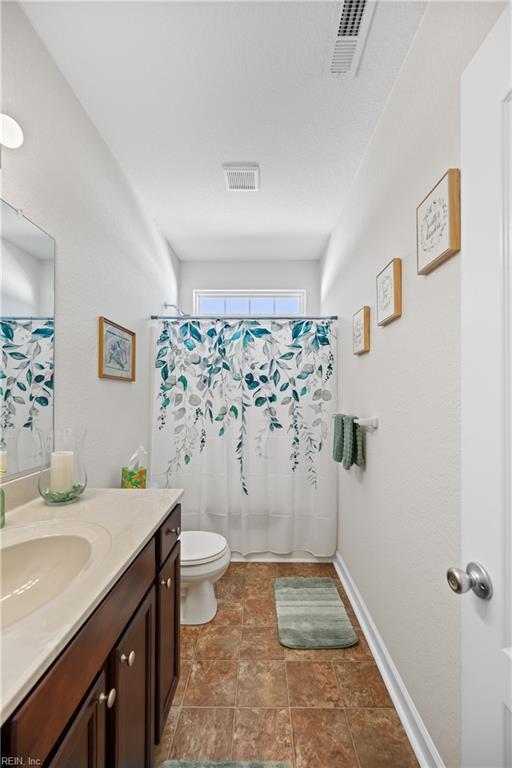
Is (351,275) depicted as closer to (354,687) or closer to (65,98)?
(65,98)

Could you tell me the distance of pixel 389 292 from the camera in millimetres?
1538

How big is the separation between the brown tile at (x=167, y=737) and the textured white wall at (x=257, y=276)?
2992 mm

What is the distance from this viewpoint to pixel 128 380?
2.20 metres

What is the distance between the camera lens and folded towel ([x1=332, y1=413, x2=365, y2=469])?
76.9 inches

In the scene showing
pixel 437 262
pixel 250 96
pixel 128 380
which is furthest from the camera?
pixel 128 380

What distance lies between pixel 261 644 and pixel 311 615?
343 mm

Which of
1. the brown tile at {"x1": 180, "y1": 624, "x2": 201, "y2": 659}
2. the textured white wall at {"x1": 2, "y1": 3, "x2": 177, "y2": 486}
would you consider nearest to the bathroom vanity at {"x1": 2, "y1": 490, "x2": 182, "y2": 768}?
the brown tile at {"x1": 180, "y1": 624, "x2": 201, "y2": 659}

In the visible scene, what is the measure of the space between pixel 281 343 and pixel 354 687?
6.37 feet

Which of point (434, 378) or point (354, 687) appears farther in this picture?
point (354, 687)

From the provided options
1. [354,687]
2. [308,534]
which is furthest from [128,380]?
[354,687]

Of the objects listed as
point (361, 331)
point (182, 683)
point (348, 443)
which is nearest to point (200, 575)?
point (182, 683)

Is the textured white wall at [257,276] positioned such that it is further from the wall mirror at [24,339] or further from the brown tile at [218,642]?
the brown tile at [218,642]

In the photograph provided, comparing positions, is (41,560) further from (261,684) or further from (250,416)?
(250,416)

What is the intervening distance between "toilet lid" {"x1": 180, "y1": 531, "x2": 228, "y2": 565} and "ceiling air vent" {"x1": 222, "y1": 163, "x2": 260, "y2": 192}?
6.99 feet
